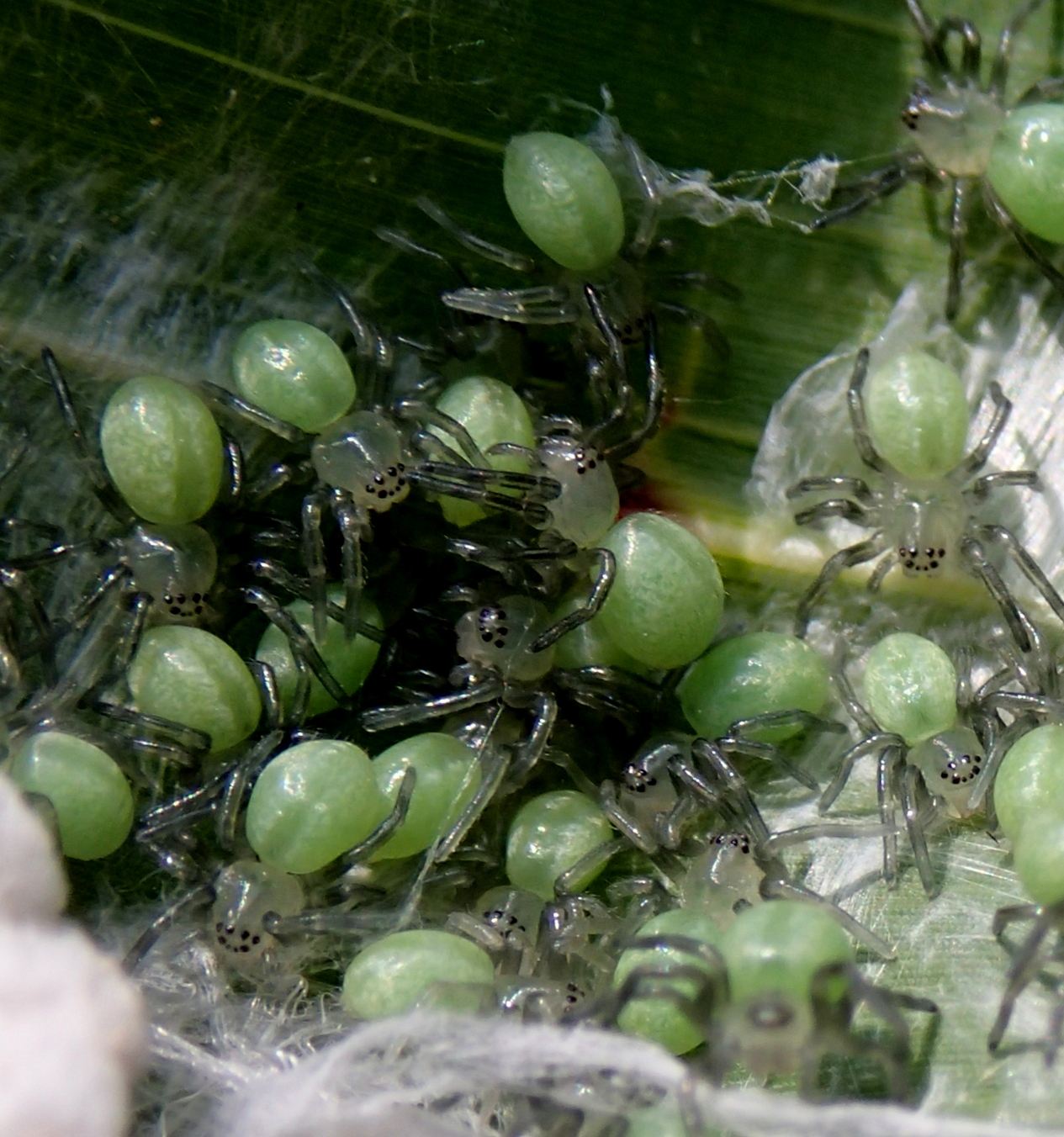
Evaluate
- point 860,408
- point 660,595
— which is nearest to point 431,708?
point 660,595

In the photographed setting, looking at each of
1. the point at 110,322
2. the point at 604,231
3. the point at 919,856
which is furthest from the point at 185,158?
the point at 919,856

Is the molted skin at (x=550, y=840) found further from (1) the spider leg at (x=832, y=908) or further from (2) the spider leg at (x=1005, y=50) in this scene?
(2) the spider leg at (x=1005, y=50)

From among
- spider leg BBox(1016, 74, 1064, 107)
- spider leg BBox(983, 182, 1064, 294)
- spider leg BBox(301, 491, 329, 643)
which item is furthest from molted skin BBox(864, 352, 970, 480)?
spider leg BBox(301, 491, 329, 643)

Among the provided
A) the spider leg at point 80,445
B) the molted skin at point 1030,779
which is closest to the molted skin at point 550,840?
the molted skin at point 1030,779

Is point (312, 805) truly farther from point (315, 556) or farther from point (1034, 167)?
point (1034, 167)

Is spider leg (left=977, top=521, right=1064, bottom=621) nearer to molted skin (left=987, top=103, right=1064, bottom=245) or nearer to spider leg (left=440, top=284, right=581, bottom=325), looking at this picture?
molted skin (left=987, top=103, right=1064, bottom=245)

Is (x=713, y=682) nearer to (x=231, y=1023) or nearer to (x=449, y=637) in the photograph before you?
(x=449, y=637)
